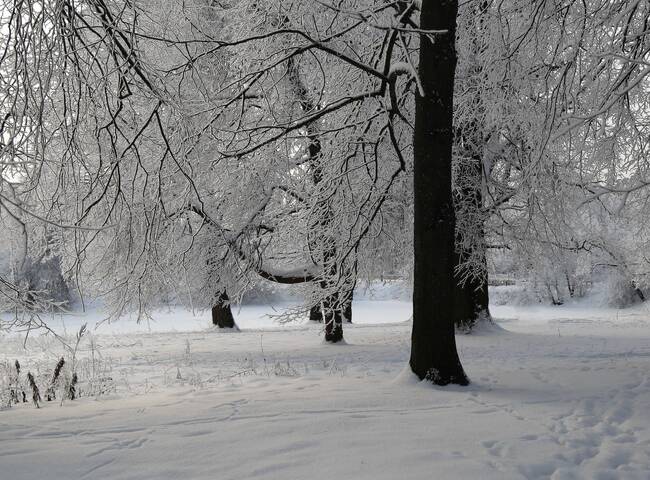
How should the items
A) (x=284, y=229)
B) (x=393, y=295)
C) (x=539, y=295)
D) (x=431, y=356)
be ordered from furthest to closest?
(x=393, y=295) → (x=539, y=295) → (x=284, y=229) → (x=431, y=356)

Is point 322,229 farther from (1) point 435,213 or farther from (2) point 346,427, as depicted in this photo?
(2) point 346,427

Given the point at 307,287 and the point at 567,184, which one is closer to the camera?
the point at 567,184

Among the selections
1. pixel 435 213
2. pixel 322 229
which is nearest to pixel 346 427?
pixel 435 213

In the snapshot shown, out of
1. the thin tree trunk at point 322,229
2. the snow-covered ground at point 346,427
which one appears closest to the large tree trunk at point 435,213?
the snow-covered ground at point 346,427

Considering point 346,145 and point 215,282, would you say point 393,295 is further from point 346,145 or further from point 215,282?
point 346,145

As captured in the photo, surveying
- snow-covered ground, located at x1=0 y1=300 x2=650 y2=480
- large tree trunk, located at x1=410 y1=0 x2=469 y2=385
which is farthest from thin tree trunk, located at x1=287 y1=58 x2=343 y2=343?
large tree trunk, located at x1=410 y1=0 x2=469 y2=385

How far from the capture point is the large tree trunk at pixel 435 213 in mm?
5852

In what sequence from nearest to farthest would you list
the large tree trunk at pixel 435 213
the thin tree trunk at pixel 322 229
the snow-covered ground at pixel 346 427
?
the snow-covered ground at pixel 346 427, the large tree trunk at pixel 435 213, the thin tree trunk at pixel 322 229

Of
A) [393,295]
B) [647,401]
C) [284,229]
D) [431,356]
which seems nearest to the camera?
[647,401]

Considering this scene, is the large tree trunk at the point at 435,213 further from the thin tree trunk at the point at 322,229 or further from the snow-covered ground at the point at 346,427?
the thin tree trunk at the point at 322,229

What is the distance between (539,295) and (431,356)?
31216 millimetres

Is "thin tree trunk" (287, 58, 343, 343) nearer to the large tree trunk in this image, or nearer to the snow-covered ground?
the snow-covered ground

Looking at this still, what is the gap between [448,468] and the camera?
325cm

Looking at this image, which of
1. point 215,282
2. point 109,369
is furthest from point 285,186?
point 109,369
